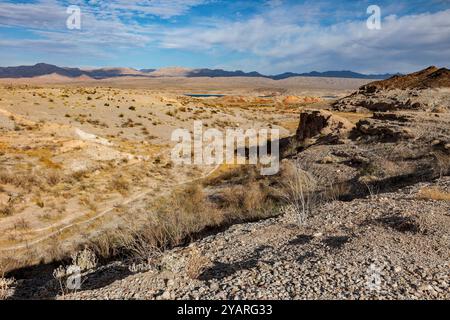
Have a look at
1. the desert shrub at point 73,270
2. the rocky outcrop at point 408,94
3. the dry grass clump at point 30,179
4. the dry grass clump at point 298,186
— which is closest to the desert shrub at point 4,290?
the desert shrub at point 73,270

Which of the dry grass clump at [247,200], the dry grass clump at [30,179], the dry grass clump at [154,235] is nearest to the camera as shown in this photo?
the dry grass clump at [154,235]

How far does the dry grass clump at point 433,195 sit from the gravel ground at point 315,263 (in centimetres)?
40

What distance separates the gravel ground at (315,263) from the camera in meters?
4.52

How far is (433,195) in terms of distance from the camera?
8.06 meters

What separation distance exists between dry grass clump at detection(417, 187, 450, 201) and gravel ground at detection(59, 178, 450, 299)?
1.31ft

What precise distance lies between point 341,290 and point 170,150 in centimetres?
1913

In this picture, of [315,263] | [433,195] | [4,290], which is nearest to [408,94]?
[433,195]

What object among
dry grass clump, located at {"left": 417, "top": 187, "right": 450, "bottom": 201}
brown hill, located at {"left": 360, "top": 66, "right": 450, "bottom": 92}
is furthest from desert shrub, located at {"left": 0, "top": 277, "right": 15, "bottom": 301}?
brown hill, located at {"left": 360, "top": 66, "right": 450, "bottom": 92}

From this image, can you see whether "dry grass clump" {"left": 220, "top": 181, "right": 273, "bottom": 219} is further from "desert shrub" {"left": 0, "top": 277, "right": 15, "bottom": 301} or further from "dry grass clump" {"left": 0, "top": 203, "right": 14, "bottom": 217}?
"dry grass clump" {"left": 0, "top": 203, "right": 14, "bottom": 217}

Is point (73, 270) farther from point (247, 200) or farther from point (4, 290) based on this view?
point (247, 200)

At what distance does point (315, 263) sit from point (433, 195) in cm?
427

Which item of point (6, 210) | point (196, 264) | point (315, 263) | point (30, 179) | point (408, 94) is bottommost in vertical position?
point (6, 210)

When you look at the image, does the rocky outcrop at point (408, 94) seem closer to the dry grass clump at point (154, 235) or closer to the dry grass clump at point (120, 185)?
the dry grass clump at point (120, 185)
